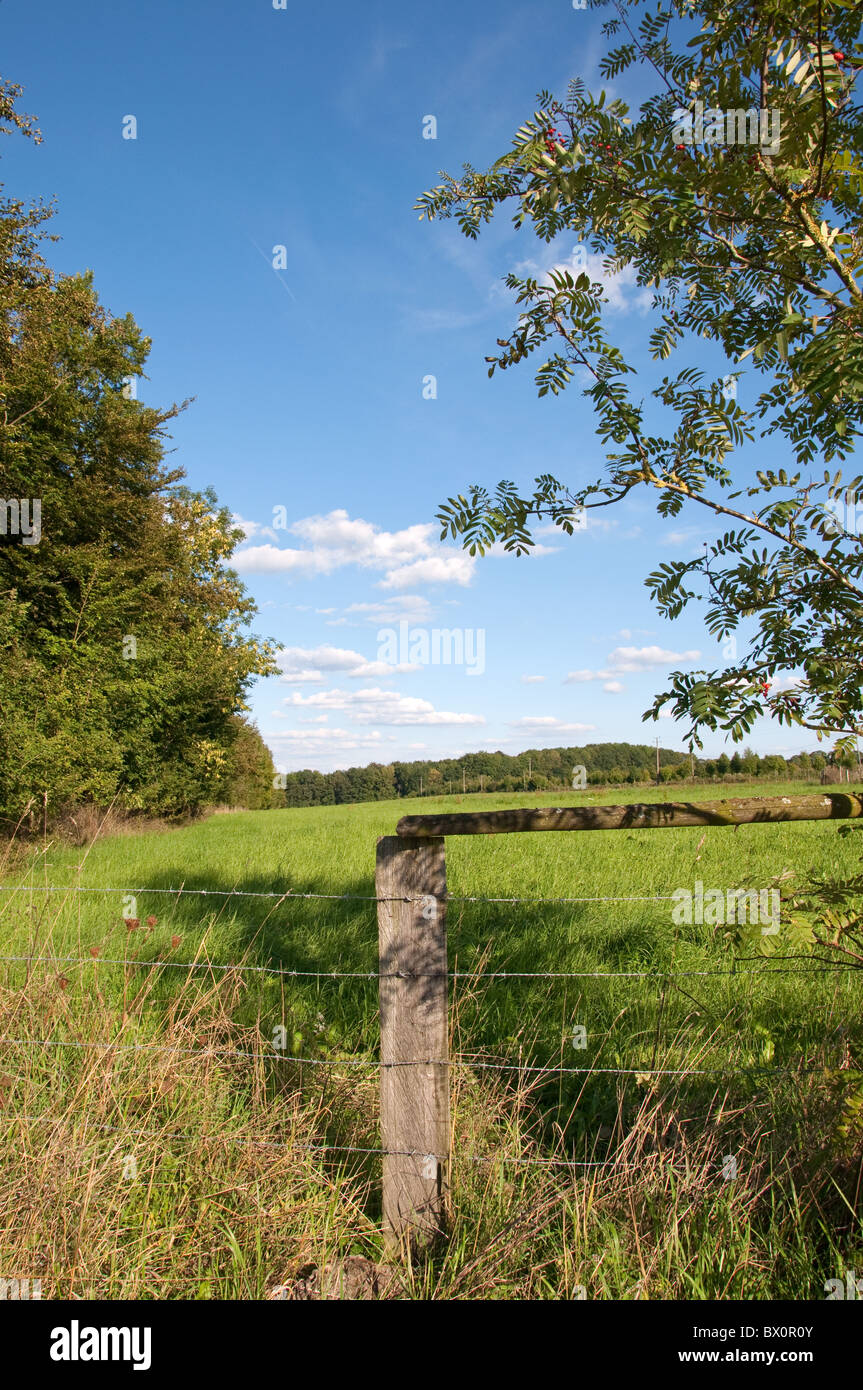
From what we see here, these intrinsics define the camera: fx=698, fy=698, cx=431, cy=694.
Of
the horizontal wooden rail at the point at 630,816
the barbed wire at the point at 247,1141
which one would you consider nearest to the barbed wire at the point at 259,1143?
the barbed wire at the point at 247,1141

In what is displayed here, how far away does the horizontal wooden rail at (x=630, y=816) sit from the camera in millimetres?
2340

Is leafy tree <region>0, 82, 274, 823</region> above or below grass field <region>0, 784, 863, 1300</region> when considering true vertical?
above

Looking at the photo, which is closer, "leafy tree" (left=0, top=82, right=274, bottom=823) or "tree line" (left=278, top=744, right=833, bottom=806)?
"tree line" (left=278, top=744, right=833, bottom=806)

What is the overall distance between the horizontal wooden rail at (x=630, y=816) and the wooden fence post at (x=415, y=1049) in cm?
12

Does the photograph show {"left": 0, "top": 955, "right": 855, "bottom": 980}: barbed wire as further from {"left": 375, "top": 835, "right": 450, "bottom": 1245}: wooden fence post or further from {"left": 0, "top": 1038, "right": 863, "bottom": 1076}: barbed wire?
{"left": 0, "top": 1038, "right": 863, "bottom": 1076}: barbed wire

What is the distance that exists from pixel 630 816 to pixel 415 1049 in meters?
1.09

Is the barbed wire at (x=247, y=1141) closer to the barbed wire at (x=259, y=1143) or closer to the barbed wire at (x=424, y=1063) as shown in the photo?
the barbed wire at (x=259, y=1143)

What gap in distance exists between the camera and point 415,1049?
2.39 metres

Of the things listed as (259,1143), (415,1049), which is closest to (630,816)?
(415,1049)

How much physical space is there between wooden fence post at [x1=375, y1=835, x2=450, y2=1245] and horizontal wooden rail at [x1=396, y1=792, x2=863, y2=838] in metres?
0.12

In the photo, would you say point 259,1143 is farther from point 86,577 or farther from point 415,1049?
point 86,577

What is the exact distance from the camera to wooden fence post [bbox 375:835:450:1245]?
93.8 inches

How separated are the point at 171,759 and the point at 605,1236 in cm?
2112

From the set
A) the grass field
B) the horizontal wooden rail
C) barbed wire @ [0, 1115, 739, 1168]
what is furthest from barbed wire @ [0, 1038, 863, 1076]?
the horizontal wooden rail
